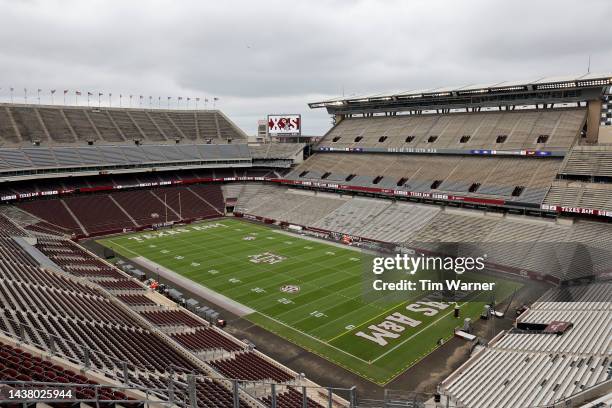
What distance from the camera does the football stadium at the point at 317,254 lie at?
18.2 m

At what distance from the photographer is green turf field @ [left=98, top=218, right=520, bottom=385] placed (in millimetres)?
25609

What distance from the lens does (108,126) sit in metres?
74.5

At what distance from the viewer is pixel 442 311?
3067cm

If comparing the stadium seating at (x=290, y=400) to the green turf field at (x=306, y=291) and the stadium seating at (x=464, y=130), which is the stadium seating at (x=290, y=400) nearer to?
the green turf field at (x=306, y=291)

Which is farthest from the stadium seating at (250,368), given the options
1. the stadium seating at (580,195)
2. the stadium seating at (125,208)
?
the stadium seating at (125,208)

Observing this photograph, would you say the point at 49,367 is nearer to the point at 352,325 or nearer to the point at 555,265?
the point at 352,325

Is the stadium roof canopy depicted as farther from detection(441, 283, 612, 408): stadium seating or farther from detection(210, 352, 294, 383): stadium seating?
detection(210, 352, 294, 383): stadium seating

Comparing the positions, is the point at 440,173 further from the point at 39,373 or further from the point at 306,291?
the point at 39,373

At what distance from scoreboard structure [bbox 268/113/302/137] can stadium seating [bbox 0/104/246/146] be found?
8899mm

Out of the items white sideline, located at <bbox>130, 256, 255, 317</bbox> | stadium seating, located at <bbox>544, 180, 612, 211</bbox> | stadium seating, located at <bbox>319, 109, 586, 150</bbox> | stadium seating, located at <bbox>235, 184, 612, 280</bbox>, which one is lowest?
white sideline, located at <bbox>130, 256, 255, 317</bbox>

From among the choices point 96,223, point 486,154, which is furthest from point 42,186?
point 486,154

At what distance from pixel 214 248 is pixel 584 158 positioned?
144ft

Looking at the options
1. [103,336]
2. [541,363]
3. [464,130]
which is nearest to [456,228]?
[464,130]
